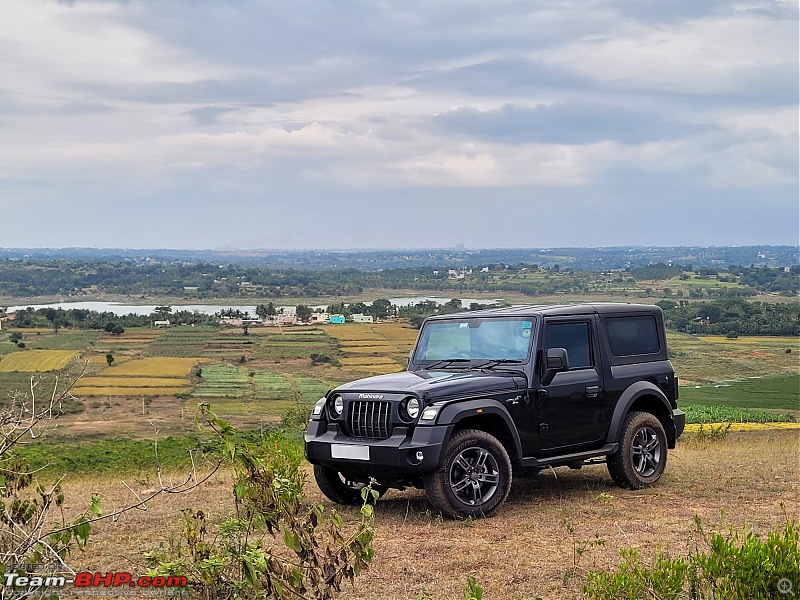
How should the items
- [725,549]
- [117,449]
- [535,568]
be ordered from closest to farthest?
[725,549]
[535,568]
[117,449]

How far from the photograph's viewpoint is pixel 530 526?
24.8ft

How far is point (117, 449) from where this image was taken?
35.1 meters

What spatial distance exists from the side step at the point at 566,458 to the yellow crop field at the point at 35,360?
58.3 m

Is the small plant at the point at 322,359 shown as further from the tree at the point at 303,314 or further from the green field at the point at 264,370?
the tree at the point at 303,314

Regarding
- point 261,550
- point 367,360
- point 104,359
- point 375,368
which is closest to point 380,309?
point 104,359

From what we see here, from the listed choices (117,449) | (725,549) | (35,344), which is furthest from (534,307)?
(35,344)

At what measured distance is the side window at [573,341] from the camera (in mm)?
9172

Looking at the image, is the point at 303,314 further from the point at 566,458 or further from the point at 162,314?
the point at 566,458

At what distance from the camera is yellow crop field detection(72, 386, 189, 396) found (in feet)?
203

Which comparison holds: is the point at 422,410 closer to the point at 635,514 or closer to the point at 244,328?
the point at 635,514

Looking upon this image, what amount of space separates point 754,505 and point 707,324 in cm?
8343

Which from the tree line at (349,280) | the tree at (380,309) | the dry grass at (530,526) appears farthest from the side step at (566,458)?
the tree line at (349,280)

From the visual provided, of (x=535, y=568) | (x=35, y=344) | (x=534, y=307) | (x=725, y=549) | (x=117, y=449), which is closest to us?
(x=725, y=549)

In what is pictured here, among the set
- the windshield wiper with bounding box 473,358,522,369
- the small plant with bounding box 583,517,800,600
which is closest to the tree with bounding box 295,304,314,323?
the windshield wiper with bounding box 473,358,522,369
